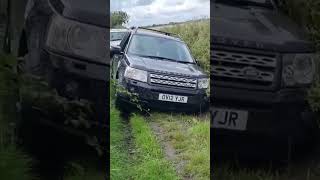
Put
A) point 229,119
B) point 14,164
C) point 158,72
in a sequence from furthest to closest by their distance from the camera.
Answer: point 229,119
point 158,72
point 14,164

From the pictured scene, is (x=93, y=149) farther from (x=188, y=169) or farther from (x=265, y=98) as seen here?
(x=265, y=98)

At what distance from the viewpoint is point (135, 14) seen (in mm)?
4883

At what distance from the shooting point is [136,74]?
193 inches

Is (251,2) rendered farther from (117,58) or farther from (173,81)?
(117,58)

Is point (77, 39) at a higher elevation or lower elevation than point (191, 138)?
higher

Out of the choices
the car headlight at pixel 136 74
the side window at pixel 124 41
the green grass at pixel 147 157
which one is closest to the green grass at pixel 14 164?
the green grass at pixel 147 157

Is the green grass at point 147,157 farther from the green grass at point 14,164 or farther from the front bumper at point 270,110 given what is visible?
the green grass at point 14,164

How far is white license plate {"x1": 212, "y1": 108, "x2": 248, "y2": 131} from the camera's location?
5.04m

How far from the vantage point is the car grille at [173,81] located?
493 cm

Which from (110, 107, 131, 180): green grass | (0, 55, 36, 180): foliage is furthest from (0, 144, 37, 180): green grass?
(110, 107, 131, 180): green grass

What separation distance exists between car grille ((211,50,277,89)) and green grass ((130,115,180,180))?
841mm


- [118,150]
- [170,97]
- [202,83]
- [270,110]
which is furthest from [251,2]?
[118,150]

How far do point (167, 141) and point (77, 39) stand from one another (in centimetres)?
121

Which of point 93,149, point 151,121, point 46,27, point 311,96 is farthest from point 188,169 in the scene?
point 46,27
